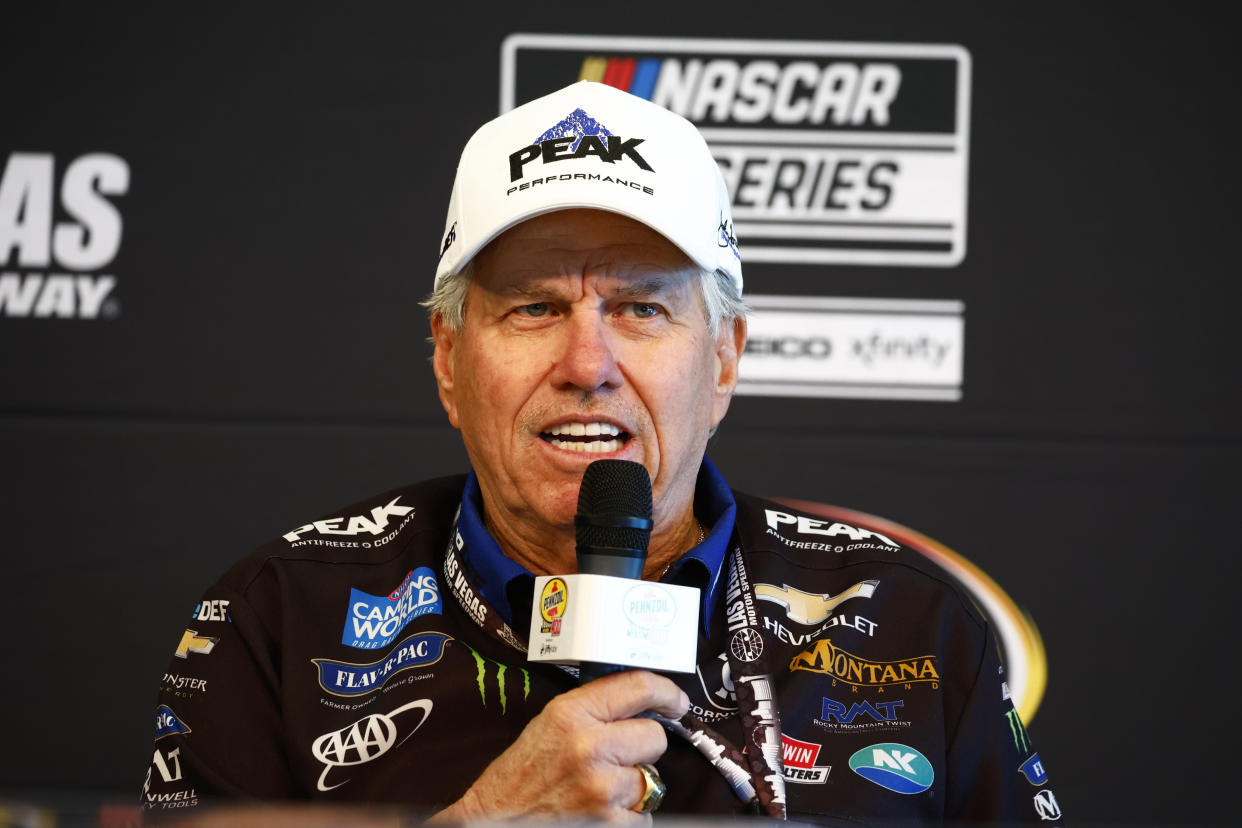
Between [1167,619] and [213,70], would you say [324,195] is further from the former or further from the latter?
[1167,619]

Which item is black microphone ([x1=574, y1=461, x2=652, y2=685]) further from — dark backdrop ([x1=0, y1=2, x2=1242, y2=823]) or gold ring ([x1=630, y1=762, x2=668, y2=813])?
dark backdrop ([x1=0, y1=2, x2=1242, y2=823])

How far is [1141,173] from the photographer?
220 cm

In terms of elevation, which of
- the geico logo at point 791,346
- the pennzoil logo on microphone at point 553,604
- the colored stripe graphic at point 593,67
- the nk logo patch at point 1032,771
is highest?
the colored stripe graphic at point 593,67

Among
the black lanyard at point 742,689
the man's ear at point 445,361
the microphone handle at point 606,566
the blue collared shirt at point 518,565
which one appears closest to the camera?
the microphone handle at point 606,566

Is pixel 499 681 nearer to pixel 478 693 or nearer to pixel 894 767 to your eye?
pixel 478 693

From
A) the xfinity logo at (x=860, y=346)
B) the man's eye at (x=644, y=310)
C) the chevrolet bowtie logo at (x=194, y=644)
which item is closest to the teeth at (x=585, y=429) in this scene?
the man's eye at (x=644, y=310)

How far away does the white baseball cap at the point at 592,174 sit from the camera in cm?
135

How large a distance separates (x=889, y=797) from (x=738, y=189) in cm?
121

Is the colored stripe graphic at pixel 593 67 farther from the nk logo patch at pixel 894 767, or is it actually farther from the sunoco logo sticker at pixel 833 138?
the nk logo patch at pixel 894 767

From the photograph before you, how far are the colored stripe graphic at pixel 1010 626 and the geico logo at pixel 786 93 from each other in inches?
28.6

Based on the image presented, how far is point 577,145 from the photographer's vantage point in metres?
1.38

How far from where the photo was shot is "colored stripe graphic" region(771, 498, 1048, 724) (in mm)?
2191

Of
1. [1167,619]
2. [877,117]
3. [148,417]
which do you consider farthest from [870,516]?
[148,417]

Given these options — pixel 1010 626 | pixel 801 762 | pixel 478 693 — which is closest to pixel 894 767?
pixel 801 762
